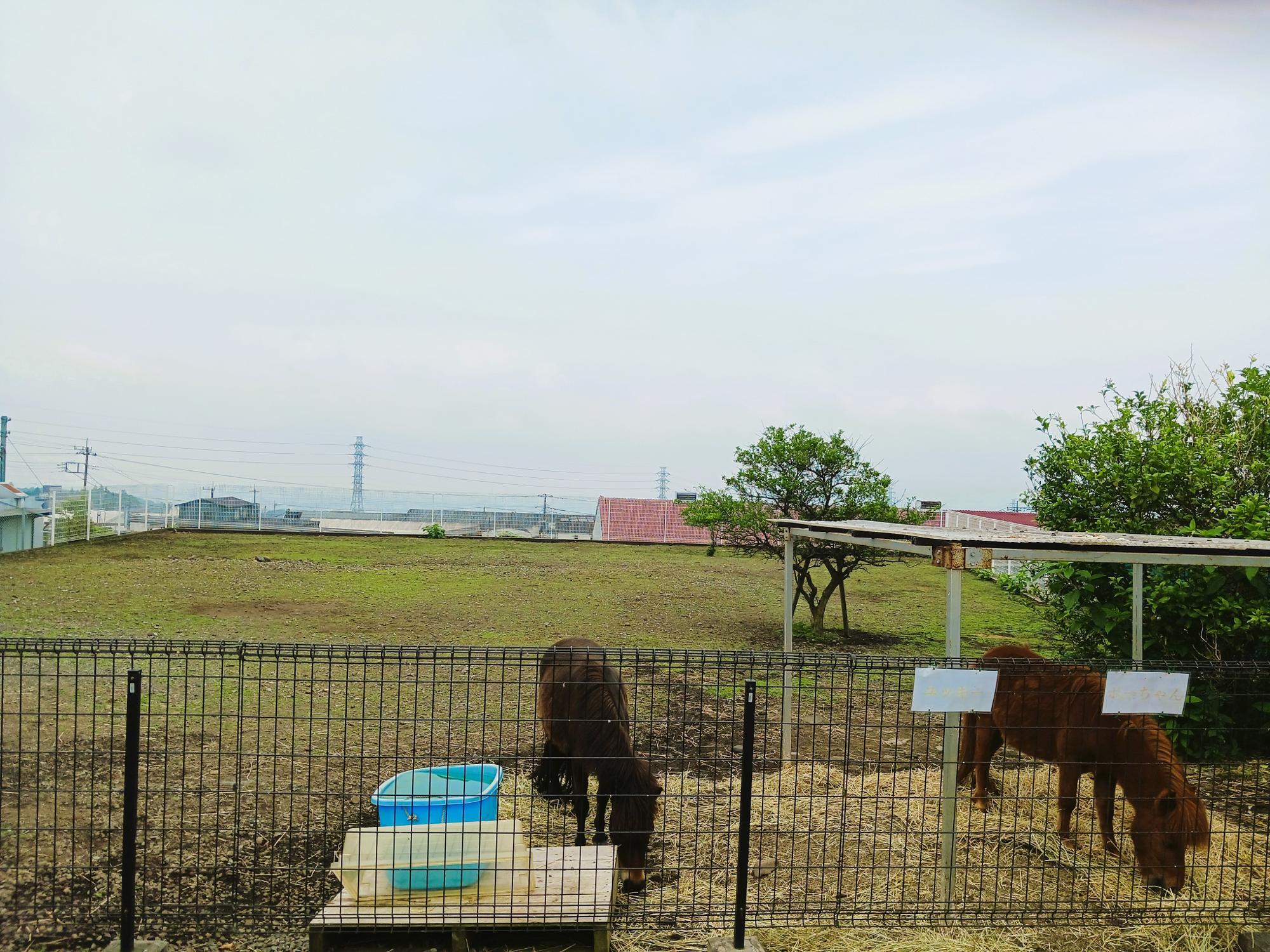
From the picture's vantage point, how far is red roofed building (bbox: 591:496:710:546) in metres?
34.6

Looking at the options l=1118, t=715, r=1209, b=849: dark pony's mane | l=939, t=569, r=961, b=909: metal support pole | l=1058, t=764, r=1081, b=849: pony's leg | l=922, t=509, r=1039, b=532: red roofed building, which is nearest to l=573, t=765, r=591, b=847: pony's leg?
l=939, t=569, r=961, b=909: metal support pole

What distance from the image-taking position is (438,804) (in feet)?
15.2

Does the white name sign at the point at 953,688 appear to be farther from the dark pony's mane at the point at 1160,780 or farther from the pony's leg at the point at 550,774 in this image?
the pony's leg at the point at 550,774

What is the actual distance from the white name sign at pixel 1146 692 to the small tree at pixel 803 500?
9.43 m

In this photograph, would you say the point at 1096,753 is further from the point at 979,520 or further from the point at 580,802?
the point at 979,520

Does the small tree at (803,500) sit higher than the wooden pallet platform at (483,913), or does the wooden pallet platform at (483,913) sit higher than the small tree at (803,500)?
the small tree at (803,500)

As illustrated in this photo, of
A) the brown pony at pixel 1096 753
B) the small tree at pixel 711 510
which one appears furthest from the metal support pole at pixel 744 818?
the small tree at pixel 711 510

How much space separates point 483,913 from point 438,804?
762 mm

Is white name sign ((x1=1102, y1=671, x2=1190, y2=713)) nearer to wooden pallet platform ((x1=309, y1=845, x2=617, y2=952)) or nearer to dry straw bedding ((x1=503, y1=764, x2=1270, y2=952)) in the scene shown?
dry straw bedding ((x1=503, y1=764, x2=1270, y2=952))

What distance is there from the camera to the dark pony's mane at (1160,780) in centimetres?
457

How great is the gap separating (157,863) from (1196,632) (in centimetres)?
811

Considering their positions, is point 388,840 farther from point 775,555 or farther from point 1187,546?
point 775,555

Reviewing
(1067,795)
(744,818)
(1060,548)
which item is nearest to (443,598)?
Answer: (1067,795)

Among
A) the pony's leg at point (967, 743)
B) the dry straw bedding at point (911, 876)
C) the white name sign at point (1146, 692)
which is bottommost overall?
the dry straw bedding at point (911, 876)
